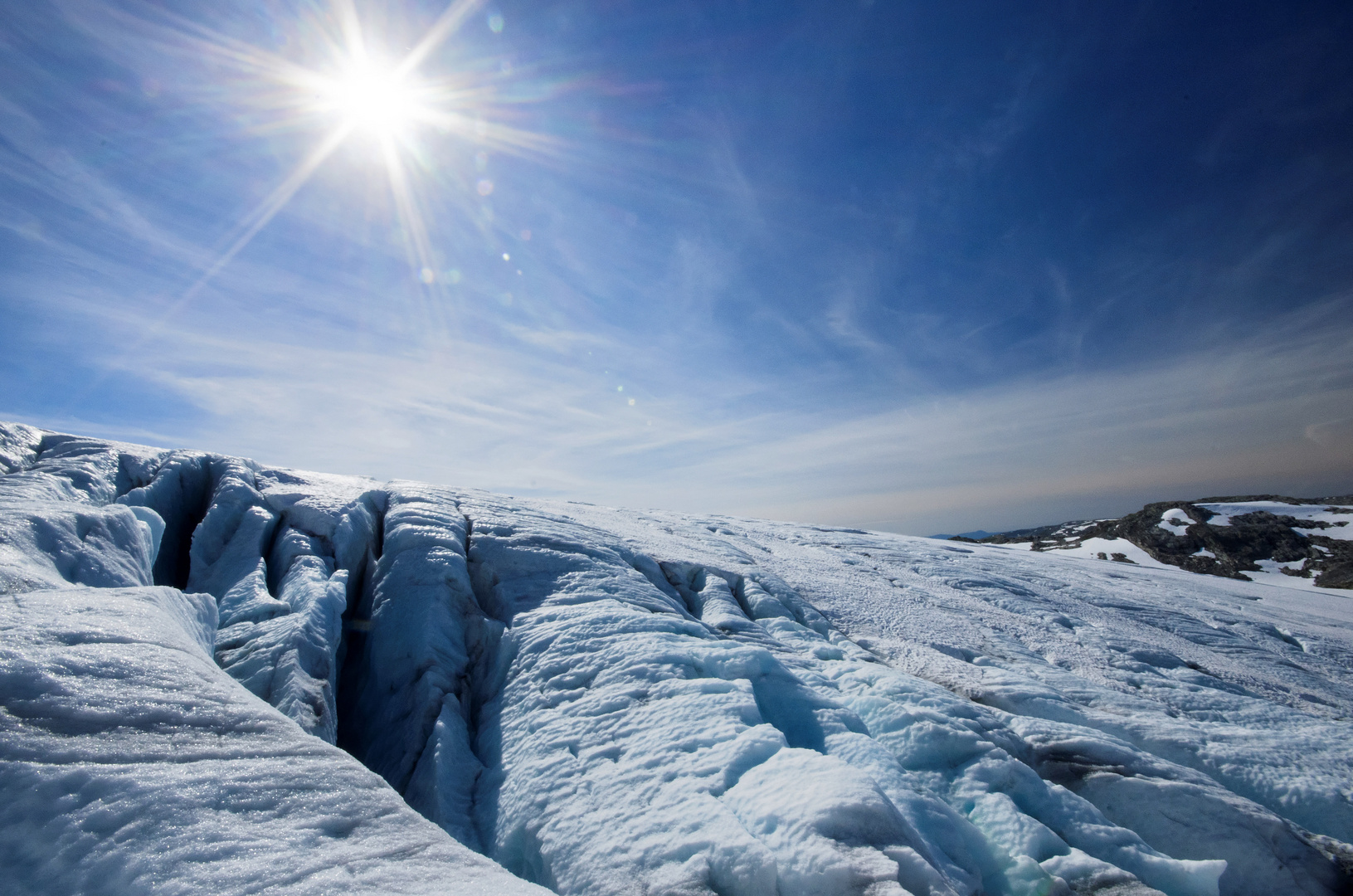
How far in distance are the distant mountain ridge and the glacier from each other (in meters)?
36.7

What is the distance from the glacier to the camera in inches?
148

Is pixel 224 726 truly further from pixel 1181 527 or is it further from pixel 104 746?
pixel 1181 527

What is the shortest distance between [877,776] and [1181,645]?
573 inches

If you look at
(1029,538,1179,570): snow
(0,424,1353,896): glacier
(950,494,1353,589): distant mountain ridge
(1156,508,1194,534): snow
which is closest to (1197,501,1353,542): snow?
(950,494,1353,589): distant mountain ridge

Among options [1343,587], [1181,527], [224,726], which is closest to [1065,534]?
[1181,527]

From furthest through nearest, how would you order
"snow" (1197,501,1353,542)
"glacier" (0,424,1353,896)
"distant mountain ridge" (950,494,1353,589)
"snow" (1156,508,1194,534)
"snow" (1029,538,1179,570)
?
"snow" (1156,508,1194,534) < "snow" (1197,501,1353,542) < "snow" (1029,538,1179,570) < "distant mountain ridge" (950,494,1353,589) < "glacier" (0,424,1353,896)

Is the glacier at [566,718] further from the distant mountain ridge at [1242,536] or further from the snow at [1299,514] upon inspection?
the snow at [1299,514]

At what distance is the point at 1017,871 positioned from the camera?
5.80 meters

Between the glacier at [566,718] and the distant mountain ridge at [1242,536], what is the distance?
36661mm

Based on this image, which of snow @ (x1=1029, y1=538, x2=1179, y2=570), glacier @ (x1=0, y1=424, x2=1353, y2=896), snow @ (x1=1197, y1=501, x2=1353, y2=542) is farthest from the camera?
snow @ (x1=1197, y1=501, x2=1353, y2=542)

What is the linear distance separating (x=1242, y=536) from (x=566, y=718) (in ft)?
237

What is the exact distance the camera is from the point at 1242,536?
51156 mm

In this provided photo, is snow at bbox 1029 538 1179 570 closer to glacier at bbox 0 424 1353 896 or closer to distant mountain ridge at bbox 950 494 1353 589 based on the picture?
distant mountain ridge at bbox 950 494 1353 589

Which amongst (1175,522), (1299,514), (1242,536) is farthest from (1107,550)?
(1299,514)
